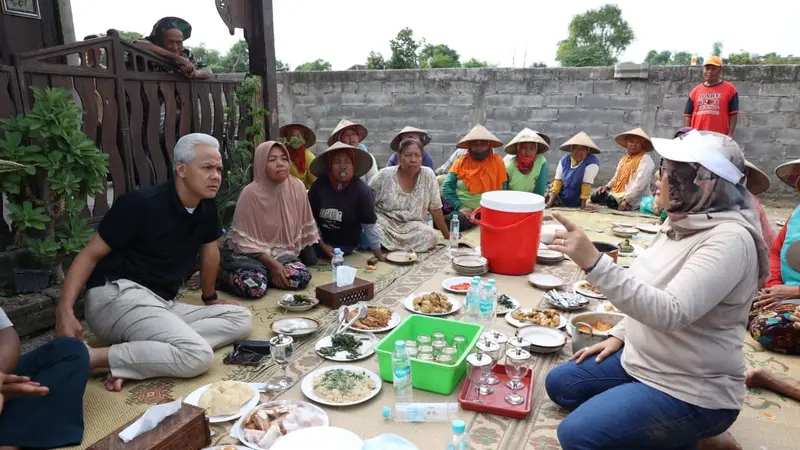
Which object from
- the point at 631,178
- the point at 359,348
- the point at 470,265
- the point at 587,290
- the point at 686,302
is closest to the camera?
the point at 686,302

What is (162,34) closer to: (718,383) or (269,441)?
(269,441)

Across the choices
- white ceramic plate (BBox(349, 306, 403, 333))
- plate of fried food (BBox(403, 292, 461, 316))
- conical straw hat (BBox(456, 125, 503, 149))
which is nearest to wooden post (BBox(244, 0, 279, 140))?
conical straw hat (BBox(456, 125, 503, 149))

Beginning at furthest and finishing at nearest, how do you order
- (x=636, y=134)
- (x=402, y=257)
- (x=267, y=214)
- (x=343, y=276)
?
1. (x=636, y=134)
2. (x=402, y=257)
3. (x=267, y=214)
4. (x=343, y=276)

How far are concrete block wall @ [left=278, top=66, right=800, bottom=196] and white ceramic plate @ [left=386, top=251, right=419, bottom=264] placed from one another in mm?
4204

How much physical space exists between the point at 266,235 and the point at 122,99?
157 cm

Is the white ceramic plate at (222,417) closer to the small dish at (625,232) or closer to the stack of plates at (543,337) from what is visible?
the stack of plates at (543,337)

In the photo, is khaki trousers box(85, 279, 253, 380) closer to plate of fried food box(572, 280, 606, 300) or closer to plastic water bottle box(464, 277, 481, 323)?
plastic water bottle box(464, 277, 481, 323)

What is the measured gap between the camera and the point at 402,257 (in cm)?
476

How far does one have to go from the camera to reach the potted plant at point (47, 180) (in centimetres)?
308

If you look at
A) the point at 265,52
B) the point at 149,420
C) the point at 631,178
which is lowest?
the point at 149,420

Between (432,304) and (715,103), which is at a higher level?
(715,103)

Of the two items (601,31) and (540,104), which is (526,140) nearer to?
(540,104)

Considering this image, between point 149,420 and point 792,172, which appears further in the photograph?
point 792,172

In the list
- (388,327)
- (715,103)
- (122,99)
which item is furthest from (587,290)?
(715,103)
